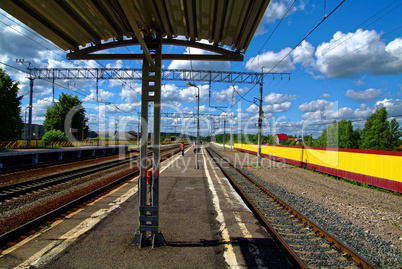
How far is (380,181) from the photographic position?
12445mm

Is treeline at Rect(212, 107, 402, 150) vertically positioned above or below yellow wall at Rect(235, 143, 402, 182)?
above

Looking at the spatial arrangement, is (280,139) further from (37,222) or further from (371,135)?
(37,222)

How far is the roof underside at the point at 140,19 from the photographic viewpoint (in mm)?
3609

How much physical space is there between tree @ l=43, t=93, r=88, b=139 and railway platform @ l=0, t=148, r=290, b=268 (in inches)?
1944

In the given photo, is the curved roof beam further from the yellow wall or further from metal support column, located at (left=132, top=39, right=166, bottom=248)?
the yellow wall

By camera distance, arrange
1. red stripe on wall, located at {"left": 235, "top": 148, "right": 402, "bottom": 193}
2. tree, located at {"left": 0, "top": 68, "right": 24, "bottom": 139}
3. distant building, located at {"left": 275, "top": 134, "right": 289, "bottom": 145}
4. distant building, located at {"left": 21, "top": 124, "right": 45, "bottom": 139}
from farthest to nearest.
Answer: distant building, located at {"left": 275, "top": 134, "right": 289, "bottom": 145} → distant building, located at {"left": 21, "top": 124, "right": 45, "bottom": 139} → tree, located at {"left": 0, "top": 68, "right": 24, "bottom": 139} → red stripe on wall, located at {"left": 235, "top": 148, "right": 402, "bottom": 193}

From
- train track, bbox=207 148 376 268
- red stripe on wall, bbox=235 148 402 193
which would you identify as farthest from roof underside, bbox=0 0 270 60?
red stripe on wall, bbox=235 148 402 193

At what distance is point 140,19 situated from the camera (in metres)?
4.22

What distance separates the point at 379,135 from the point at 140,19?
50647 mm

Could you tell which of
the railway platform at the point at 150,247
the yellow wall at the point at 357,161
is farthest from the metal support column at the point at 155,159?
the yellow wall at the point at 357,161

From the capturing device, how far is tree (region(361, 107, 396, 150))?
4204cm

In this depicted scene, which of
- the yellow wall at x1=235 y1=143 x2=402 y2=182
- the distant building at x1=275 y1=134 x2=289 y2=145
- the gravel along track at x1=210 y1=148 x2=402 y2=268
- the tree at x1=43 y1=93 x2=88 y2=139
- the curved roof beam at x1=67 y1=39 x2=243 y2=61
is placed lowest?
the gravel along track at x1=210 y1=148 x2=402 y2=268

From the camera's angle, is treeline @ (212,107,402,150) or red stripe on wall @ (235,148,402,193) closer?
red stripe on wall @ (235,148,402,193)

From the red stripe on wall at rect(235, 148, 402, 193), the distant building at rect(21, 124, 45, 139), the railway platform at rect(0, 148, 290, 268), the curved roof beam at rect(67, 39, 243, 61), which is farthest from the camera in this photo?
the distant building at rect(21, 124, 45, 139)
